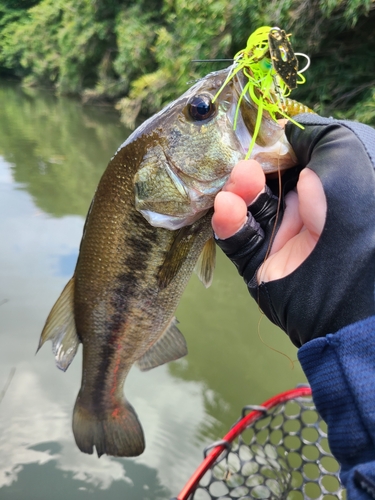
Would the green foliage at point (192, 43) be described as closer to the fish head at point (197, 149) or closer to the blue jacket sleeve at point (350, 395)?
the fish head at point (197, 149)

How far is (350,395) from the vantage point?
0.82m

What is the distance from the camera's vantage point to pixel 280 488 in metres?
1.83

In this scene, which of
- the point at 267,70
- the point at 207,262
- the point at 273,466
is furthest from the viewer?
the point at 273,466

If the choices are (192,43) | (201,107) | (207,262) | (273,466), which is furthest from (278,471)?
(192,43)

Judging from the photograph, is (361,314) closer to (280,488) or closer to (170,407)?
(280,488)

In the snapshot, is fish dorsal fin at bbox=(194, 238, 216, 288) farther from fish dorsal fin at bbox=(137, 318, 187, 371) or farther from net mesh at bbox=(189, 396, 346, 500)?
net mesh at bbox=(189, 396, 346, 500)

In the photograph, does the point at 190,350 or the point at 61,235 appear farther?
the point at 61,235

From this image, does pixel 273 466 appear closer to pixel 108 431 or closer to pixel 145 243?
pixel 108 431

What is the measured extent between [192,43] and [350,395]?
7.12 m

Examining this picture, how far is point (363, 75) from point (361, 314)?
5061 mm

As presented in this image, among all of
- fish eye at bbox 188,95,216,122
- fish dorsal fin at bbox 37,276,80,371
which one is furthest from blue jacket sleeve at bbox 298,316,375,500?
fish dorsal fin at bbox 37,276,80,371

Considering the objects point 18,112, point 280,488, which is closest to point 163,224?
point 280,488

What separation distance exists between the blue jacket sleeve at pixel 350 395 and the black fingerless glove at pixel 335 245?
0.05 metres

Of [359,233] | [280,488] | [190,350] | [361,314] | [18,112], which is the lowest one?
[18,112]
